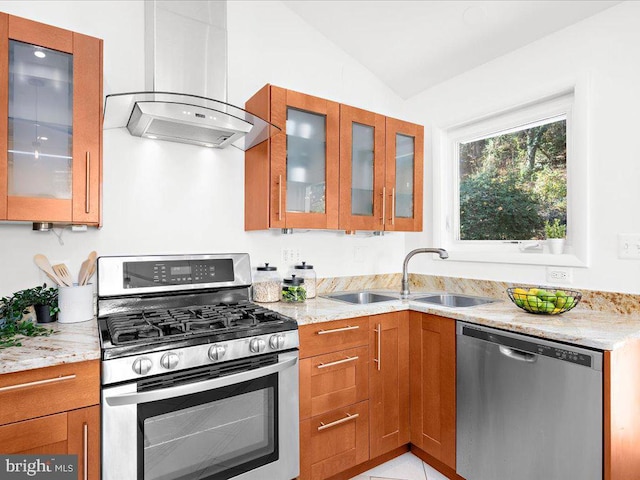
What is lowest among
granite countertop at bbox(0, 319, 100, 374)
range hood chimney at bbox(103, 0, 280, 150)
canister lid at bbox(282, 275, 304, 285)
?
granite countertop at bbox(0, 319, 100, 374)

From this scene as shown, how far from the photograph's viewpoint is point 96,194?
158cm

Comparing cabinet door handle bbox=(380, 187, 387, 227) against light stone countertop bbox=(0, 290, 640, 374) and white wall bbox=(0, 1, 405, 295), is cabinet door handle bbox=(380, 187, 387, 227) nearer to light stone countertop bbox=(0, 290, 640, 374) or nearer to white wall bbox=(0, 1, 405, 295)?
white wall bbox=(0, 1, 405, 295)

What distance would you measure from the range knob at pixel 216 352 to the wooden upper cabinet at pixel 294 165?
778 mm

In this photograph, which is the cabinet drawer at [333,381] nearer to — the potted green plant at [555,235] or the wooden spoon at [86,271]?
the wooden spoon at [86,271]

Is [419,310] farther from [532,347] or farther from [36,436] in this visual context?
[36,436]

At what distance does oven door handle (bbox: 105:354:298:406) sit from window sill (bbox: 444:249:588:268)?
5.02 feet

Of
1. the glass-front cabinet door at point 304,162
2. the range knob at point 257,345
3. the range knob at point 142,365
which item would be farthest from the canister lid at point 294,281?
the range knob at point 142,365

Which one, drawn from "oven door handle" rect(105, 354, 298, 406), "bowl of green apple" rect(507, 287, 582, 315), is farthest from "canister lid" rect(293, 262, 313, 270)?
"bowl of green apple" rect(507, 287, 582, 315)

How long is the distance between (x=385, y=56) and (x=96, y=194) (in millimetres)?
2168

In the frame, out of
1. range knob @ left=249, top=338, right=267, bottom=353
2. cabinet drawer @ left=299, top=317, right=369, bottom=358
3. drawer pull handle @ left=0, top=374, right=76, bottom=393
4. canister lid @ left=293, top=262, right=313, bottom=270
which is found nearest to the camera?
drawer pull handle @ left=0, top=374, right=76, bottom=393

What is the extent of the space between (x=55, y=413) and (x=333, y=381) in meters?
1.16

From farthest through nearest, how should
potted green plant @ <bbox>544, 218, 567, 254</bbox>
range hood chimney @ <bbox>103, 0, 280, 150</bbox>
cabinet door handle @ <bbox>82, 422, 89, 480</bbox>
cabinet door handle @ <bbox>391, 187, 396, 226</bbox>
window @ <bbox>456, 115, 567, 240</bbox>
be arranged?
cabinet door handle @ <bbox>391, 187, 396, 226</bbox>
window @ <bbox>456, 115, 567, 240</bbox>
potted green plant @ <bbox>544, 218, 567, 254</bbox>
range hood chimney @ <bbox>103, 0, 280, 150</bbox>
cabinet door handle @ <bbox>82, 422, 89, 480</bbox>

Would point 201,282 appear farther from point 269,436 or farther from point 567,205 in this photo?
point 567,205

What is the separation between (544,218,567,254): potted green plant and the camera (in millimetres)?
2141
